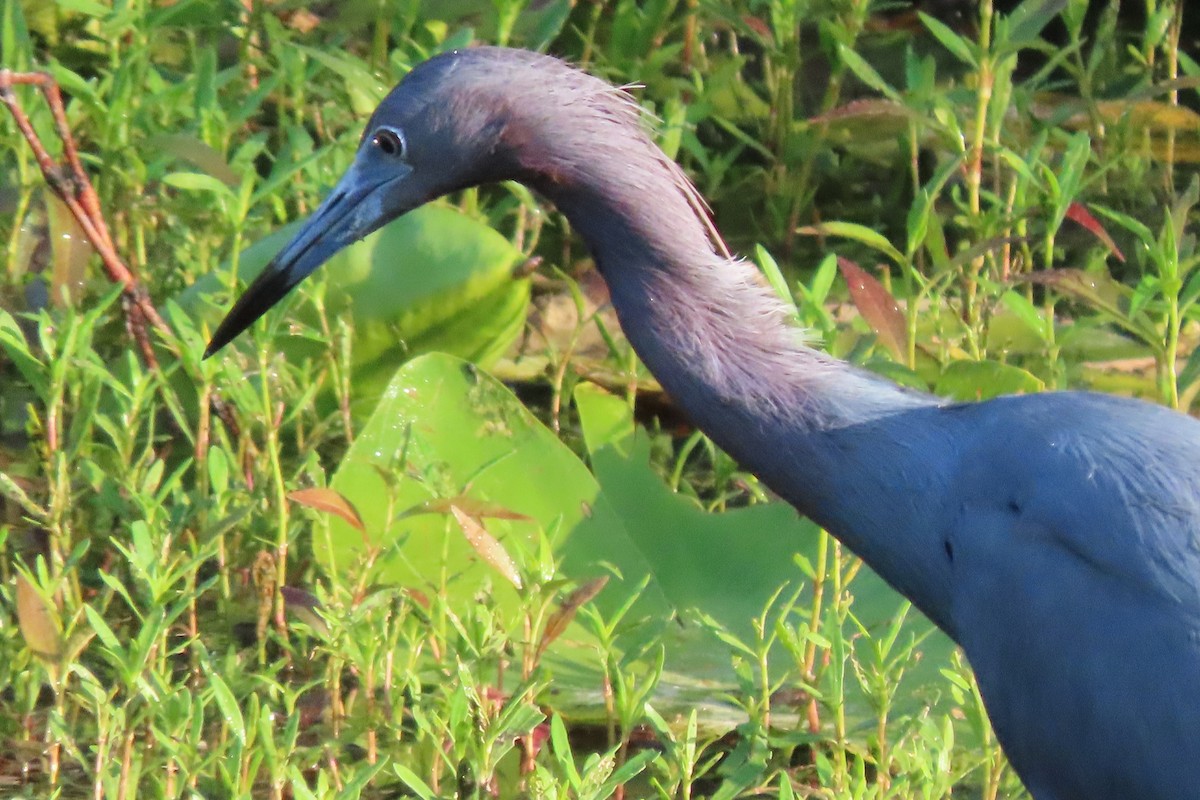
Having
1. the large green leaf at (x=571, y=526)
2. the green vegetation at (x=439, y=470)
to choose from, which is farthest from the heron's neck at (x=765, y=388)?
the large green leaf at (x=571, y=526)

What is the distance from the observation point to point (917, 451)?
8.86 ft

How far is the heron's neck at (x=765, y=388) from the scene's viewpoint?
2.71 m

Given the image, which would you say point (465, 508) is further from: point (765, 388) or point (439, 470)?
point (765, 388)

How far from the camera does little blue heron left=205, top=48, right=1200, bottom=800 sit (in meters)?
2.49

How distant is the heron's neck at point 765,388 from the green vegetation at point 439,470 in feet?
0.46

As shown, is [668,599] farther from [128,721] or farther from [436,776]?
[128,721]

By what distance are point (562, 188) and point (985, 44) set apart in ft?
4.45

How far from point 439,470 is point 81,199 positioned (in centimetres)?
96

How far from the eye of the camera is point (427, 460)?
3.48 metres

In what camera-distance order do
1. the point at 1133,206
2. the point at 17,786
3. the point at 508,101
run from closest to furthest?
1. the point at 508,101
2. the point at 17,786
3. the point at 1133,206

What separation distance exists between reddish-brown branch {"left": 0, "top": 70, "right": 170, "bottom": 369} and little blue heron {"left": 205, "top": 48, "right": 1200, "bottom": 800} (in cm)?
82

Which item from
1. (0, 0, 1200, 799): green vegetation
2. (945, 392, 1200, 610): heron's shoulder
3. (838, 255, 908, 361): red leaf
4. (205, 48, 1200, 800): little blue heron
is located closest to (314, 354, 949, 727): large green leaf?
(0, 0, 1200, 799): green vegetation

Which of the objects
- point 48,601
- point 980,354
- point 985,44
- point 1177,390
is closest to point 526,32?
point 985,44

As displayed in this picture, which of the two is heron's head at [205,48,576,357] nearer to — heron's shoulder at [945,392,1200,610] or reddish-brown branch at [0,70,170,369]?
reddish-brown branch at [0,70,170,369]
